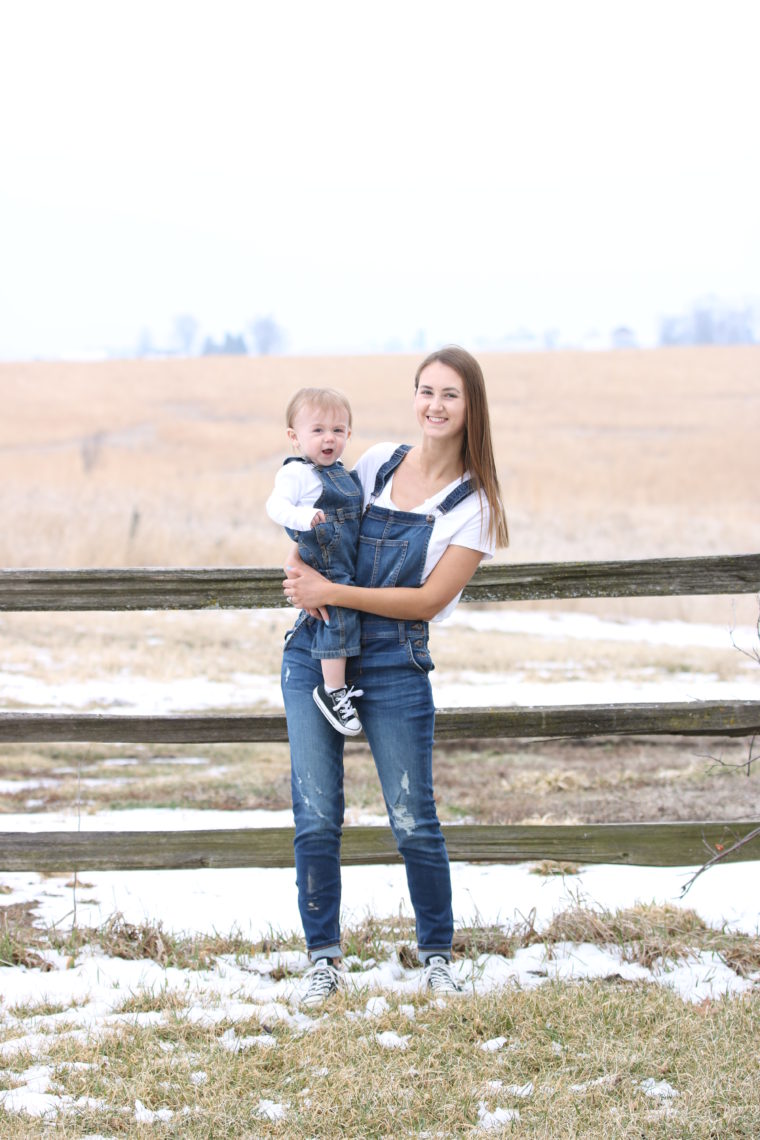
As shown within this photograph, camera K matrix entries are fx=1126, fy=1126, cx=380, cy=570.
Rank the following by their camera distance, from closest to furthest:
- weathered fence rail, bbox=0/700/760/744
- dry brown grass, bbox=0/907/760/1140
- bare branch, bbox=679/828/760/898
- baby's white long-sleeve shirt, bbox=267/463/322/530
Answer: dry brown grass, bbox=0/907/760/1140 < baby's white long-sleeve shirt, bbox=267/463/322/530 < bare branch, bbox=679/828/760/898 < weathered fence rail, bbox=0/700/760/744

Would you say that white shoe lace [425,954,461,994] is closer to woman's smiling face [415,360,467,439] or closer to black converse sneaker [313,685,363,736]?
black converse sneaker [313,685,363,736]

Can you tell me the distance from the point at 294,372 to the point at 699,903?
5482 cm

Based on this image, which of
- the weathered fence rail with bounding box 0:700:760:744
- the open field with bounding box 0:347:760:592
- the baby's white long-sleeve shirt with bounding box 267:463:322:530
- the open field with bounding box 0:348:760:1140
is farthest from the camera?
the open field with bounding box 0:347:760:592

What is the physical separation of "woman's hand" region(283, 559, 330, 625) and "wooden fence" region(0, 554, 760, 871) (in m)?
0.81

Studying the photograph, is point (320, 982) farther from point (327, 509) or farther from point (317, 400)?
point (317, 400)

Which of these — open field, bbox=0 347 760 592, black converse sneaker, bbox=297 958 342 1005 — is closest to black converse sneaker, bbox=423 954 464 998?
black converse sneaker, bbox=297 958 342 1005

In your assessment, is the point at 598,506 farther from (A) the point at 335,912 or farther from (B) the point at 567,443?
(A) the point at 335,912

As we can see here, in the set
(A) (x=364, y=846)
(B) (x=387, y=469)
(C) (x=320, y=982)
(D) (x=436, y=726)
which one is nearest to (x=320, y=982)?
(C) (x=320, y=982)

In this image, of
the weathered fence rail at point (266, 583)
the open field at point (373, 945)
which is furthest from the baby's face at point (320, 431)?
the open field at point (373, 945)

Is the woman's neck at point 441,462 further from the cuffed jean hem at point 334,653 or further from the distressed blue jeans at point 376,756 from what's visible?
the cuffed jean hem at point 334,653

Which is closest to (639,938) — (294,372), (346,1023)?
(346,1023)

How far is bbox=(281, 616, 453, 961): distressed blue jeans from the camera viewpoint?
11.7 ft

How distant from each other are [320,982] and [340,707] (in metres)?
0.92

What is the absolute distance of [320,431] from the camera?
3.43 m
